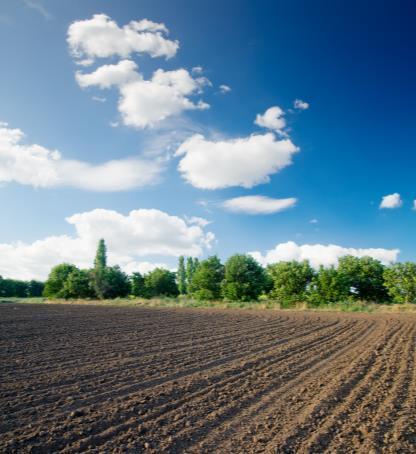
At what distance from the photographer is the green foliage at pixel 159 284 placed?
64.1 metres

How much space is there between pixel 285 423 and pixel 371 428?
1.30 meters

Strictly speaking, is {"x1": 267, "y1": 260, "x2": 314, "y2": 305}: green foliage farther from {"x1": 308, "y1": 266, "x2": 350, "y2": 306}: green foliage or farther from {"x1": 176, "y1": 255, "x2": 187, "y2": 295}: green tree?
{"x1": 176, "y1": 255, "x2": 187, "y2": 295}: green tree

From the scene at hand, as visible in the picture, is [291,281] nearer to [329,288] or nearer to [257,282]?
[329,288]

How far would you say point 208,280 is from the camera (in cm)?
5269

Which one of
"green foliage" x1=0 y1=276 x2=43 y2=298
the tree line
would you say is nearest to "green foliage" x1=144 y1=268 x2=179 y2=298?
the tree line

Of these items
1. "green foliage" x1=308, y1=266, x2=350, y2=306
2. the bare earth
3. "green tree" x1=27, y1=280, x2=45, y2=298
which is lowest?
"green tree" x1=27, y1=280, x2=45, y2=298

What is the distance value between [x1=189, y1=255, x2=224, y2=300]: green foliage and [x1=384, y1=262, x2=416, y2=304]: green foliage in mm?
23127

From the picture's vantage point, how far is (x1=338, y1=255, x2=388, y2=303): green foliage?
4153cm

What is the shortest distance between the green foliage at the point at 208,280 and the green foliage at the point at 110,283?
1719 cm

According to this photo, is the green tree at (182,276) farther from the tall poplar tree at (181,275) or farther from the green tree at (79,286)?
the green tree at (79,286)

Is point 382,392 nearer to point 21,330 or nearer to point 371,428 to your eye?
point 371,428

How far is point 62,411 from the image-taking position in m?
5.73

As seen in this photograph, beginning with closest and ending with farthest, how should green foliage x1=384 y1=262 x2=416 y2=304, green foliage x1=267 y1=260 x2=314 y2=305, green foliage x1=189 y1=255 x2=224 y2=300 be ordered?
1. green foliage x1=384 y1=262 x2=416 y2=304
2. green foliage x1=267 y1=260 x2=314 y2=305
3. green foliage x1=189 y1=255 x2=224 y2=300

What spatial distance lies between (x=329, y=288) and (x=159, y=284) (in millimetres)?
33549
